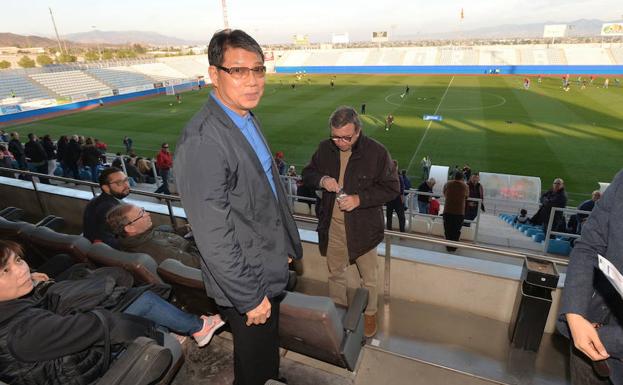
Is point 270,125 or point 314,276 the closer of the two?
point 314,276

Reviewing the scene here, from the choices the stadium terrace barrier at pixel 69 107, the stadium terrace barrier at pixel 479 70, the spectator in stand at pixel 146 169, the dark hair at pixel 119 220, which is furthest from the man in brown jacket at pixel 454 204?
the stadium terrace barrier at pixel 479 70

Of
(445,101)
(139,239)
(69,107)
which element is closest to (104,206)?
(139,239)

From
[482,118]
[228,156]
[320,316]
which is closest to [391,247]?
[320,316]

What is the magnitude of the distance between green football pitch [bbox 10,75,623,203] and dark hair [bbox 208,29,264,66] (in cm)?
1427

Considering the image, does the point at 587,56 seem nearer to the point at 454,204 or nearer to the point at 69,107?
the point at 454,204

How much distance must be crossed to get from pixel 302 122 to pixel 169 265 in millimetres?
22583

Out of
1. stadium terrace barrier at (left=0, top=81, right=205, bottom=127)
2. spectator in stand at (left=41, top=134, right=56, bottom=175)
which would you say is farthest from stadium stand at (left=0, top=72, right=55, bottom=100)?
spectator in stand at (left=41, top=134, right=56, bottom=175)

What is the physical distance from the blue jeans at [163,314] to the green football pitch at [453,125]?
45.0 feet

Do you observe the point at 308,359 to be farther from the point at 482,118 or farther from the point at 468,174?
the point at 482,118

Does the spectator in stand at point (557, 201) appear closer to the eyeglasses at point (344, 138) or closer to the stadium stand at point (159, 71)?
the eyeglasses at point (344, 138)

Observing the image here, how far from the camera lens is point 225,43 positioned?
166 cm

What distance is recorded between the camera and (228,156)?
5.34 feet

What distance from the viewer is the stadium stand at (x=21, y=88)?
124 ft

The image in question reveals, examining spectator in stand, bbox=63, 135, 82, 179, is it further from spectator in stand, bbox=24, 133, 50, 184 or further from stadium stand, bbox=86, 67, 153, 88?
stadium stand, bbox=86, 67, 153, 88
